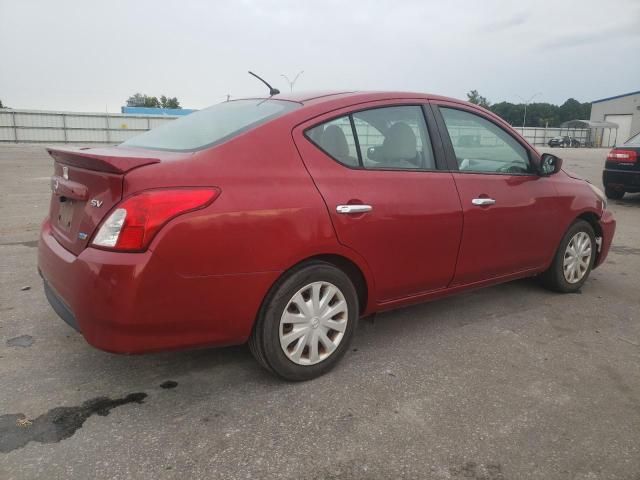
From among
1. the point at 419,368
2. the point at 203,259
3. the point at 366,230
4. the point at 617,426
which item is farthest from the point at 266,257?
the point at 617,426

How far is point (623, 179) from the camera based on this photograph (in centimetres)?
970

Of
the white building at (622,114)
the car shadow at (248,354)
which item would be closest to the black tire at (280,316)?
the car shadow at (248,354)

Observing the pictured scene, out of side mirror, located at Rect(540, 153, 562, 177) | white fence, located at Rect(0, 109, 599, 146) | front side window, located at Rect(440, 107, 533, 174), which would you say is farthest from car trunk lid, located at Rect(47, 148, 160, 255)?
white fence, located at Rect(0, 109, 599, 146)

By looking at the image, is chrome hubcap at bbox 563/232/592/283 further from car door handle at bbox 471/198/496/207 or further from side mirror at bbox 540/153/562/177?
car door handle at bbox 471/198/496/207

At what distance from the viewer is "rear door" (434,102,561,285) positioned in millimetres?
3549

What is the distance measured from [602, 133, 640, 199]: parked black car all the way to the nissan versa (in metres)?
6.84

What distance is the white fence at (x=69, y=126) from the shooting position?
3278 cm

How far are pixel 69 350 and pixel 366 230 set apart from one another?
6.36ft

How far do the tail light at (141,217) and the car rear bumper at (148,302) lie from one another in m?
0.05

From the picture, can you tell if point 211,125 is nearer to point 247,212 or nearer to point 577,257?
point 247,212

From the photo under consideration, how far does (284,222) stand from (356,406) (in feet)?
3.26

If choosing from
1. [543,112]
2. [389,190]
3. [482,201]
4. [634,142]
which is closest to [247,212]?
[389,190]

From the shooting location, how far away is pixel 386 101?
3.31 meters

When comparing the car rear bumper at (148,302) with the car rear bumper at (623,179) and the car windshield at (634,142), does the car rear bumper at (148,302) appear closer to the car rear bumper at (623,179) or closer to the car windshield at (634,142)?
the car rear bumper at (623,179)
